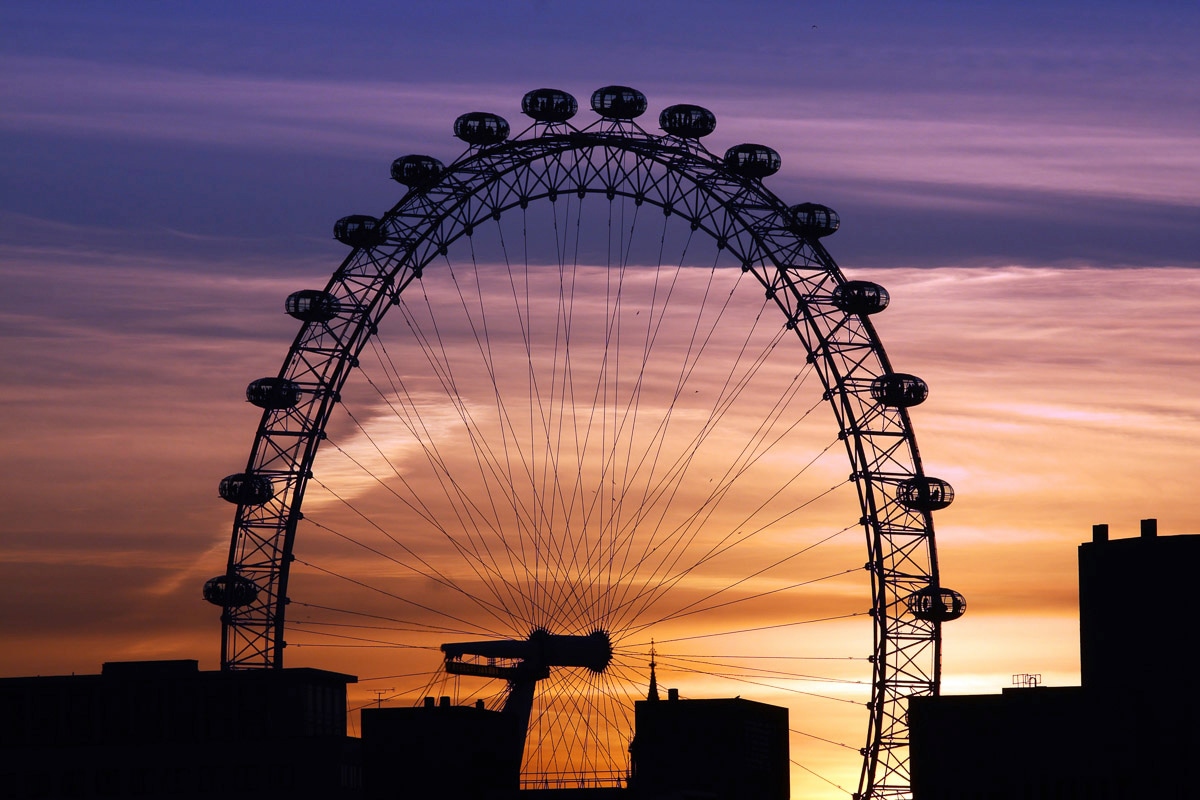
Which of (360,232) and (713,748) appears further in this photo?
(713,748)

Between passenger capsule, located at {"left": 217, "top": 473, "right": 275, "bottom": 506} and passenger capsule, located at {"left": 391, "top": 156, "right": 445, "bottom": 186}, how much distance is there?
14.6 metres

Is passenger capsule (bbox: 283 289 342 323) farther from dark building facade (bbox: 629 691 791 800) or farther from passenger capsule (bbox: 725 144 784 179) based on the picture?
dark building facade (bbox: 629 691 791 800)

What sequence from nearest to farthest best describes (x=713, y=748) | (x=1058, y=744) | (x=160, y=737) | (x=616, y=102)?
(x=616, y=102), (x=160, y=737), (x=1058, y=744), (x=713, y=748)

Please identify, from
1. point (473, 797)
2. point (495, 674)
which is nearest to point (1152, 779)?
point (473, 797)

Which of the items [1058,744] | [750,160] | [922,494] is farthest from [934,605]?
[1058,744]

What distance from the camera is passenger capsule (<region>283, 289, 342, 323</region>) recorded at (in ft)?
301

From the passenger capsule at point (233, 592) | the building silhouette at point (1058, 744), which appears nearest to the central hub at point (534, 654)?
the passenger capsule at point (233, 592)

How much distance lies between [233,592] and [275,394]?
29.2ft

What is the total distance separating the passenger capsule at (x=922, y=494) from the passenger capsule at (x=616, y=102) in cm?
2040

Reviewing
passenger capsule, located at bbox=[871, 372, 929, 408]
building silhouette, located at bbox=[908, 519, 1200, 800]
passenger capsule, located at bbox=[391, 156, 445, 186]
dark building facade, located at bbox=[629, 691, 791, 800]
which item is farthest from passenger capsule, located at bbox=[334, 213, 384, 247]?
dark building facade, located at bbox=[629, 691, 791, 800]

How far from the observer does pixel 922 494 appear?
298ft

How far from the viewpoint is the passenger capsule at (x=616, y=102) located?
285 ft

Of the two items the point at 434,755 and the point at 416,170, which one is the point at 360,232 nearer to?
the point at 416,170

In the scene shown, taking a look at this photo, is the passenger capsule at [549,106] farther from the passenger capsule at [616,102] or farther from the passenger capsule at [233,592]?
the passenger capsule at [233,592]
